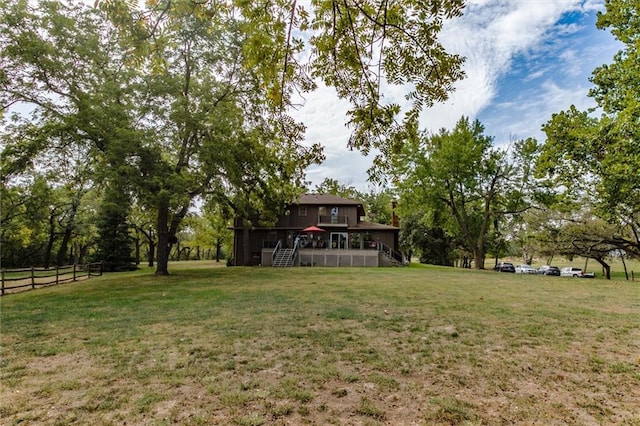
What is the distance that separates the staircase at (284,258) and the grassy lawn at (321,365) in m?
17.3

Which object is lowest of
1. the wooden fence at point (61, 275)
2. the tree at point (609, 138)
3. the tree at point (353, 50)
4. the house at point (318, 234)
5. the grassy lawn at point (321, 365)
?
the wooden fence at point (61, 275)

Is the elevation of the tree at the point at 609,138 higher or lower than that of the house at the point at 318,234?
higher

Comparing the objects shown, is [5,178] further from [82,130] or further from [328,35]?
[328,35]

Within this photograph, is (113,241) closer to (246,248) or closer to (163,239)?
(246,248)

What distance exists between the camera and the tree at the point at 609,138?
11.3 m

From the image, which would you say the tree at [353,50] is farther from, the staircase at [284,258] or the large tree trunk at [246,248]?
the large tree trunk at [246,248]

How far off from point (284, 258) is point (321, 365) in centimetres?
2207

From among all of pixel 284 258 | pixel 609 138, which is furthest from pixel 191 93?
pixel 609 138

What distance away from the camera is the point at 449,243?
3984 cm

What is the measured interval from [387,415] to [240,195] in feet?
50.9

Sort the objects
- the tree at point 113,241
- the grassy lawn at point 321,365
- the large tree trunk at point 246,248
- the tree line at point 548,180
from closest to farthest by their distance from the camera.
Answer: the grassy lawn at point 321,365
the tree line at point 548,180
the tree at point 113,241
the large tree trunk at point 246,248

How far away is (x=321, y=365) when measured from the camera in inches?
174

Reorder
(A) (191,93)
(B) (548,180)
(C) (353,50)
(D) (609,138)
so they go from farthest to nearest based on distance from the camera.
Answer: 1. (B) (548,180)
2. (A) (191,93)
3. (D) (609,138)
4. (C) (353,50)

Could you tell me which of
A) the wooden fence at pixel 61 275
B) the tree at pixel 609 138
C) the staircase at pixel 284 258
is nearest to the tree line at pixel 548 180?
the tree at pixel 609 138
